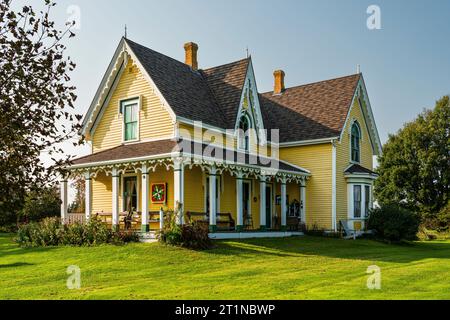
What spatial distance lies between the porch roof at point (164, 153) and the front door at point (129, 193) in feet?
5.45

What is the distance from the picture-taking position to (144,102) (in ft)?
77.5

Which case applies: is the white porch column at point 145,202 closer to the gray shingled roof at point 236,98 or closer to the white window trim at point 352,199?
the gray shingled roof at point 236,98

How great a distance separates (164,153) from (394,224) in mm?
13870

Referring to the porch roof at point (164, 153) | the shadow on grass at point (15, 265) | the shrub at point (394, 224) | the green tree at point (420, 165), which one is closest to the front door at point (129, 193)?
the porch roof at point (164, 153)

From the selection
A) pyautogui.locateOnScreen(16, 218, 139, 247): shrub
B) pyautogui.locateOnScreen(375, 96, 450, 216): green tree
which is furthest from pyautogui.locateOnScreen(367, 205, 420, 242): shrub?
pyautogui.locateOnScreen(375, 96, 450, 216): green tree

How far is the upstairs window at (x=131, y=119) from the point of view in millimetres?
23984

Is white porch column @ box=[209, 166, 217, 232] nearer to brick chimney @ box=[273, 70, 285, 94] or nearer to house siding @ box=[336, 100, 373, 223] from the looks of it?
house siding @ box=[336, 100, 373, 223]

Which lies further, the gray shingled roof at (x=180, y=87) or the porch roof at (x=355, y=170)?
the porch roof at (x=355, y=170)

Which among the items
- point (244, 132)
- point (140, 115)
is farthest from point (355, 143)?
point (140, 115)

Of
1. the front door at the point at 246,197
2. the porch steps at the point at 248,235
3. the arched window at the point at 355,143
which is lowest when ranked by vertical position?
the porch steps at the point at 248,235

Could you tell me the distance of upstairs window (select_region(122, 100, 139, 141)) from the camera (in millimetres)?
23984

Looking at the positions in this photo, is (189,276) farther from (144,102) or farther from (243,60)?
(243,60)

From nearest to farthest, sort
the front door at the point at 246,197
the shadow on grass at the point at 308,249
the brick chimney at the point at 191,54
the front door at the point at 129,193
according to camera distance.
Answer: the shadow on grass at the point at 308,249 < the front door at the point at 129,193 < the front door at the point at 246,197 < the brick chimney at the point at 191,54

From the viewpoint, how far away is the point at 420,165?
52219 millimetres
